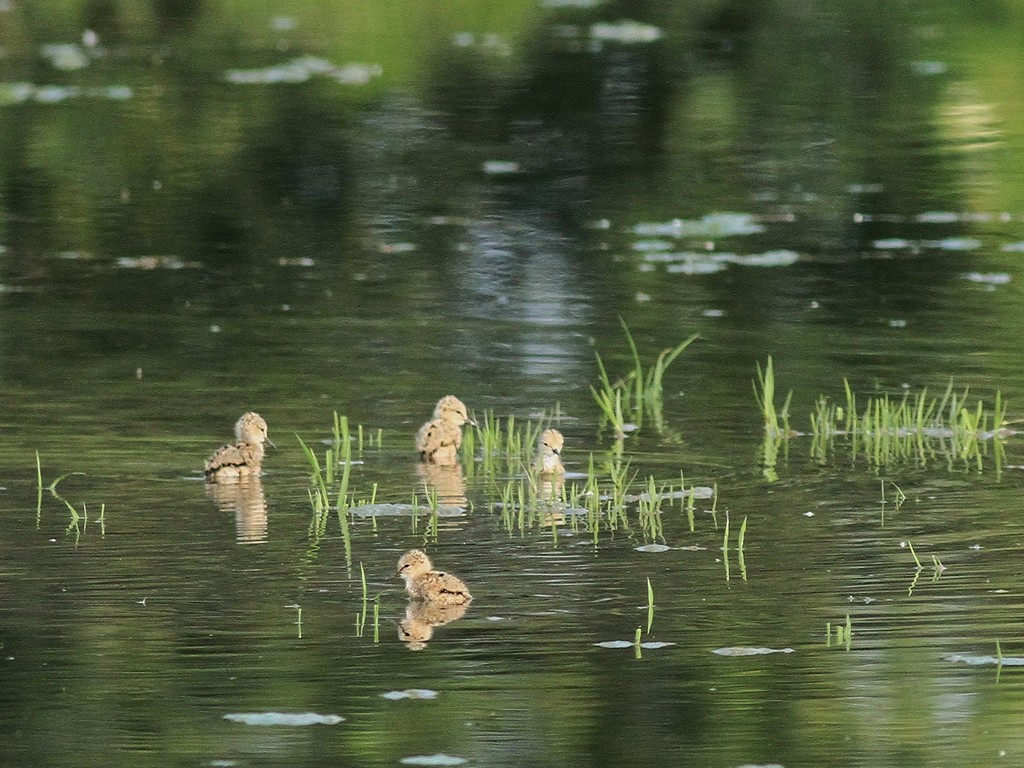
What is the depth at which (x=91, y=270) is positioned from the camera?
572 inches

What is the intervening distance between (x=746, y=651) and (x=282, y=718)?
4.65 feet

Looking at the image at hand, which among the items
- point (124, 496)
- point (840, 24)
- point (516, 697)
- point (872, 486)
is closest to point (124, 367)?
point (124, 496)

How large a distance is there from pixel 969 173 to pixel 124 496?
986cm

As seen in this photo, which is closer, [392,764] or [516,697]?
[392,764]

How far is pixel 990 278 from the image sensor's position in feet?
45.3

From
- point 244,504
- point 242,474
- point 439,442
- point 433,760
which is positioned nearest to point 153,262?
point 439,442

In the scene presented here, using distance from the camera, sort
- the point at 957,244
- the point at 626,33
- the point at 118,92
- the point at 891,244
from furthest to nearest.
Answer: the point at 626,33 → the point at 118,92 → the point at 891,244 → the point at 957,244

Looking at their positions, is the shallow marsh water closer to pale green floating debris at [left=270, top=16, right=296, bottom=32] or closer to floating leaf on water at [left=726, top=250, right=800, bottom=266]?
floating leaf on water at [left=726, top=250, right=800, bottom=266]

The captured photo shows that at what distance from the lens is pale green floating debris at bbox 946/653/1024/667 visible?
6.80 metres

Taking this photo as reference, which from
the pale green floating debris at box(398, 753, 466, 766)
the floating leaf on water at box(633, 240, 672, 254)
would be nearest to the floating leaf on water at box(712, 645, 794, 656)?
the pale green floating debris at box(398, 753, 466, 766)

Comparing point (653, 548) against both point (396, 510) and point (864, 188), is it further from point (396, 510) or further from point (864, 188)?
point (864, 188)

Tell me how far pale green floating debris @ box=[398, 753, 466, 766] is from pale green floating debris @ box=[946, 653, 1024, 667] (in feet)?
5.23

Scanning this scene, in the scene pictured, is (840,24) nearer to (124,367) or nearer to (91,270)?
(91,270)

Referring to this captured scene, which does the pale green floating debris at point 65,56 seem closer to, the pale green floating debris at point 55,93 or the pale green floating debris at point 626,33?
the pale green floating debris at point 55,93
